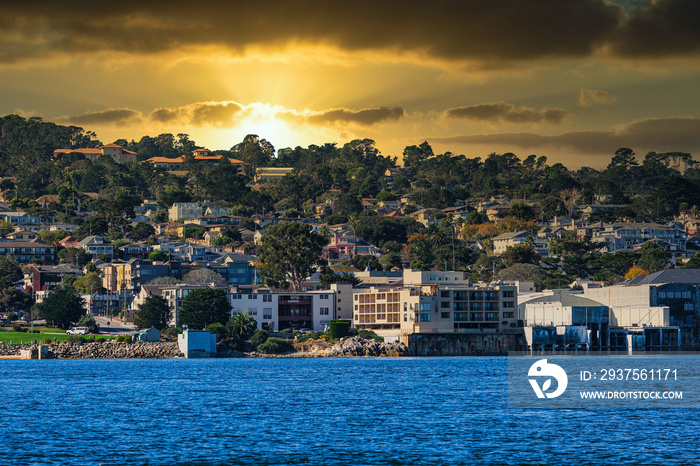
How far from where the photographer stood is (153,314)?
144 m

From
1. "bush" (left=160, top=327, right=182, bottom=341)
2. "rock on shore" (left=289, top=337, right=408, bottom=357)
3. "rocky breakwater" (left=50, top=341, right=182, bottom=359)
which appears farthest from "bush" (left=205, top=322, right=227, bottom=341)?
"rock on shore" (left=289, top=337, right=408, bottom=357)

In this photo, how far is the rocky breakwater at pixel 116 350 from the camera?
429ft

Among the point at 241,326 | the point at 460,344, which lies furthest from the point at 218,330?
the point at 460,344

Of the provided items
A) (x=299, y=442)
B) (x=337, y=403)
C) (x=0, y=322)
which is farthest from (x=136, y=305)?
(x=299, y=442)

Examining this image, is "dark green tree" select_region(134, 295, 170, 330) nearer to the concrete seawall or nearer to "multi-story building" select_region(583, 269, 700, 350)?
the concrete seawall

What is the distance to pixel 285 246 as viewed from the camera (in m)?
166

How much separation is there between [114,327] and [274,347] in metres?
30.7

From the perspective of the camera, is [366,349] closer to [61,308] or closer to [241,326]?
[241,326]

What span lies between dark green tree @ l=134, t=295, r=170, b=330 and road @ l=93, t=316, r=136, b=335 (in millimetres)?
3910

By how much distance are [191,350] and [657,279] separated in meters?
70.6

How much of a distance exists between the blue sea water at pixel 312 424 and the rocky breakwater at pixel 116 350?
34.0 metres

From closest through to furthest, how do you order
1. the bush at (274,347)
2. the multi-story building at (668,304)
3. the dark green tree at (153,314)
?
1. the bush at (274,347)
2. the dark green tree at (153,314)
3. the multi-story building at (668,304)

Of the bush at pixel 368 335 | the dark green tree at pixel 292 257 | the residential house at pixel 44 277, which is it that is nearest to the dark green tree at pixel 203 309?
the bush at pixel 368 335

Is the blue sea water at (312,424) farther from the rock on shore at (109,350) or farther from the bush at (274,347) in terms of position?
the bush at (274,347)
